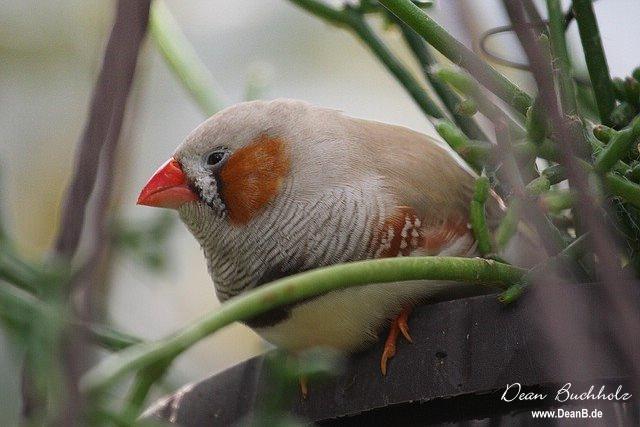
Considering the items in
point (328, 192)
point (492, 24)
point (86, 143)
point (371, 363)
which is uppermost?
point (86, 143)

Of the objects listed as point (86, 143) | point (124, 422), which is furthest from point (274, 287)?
point (86, 143)

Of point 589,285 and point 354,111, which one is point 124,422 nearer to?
point 589,285

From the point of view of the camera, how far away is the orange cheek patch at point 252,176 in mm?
1063

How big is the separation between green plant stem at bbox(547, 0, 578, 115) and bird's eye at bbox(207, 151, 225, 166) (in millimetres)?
446

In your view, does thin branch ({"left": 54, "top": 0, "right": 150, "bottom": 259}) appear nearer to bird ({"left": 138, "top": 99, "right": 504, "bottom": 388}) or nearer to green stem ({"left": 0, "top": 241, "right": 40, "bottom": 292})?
green stem ({"left": 0, "top": 241, "right": 40, "bottom": 292})

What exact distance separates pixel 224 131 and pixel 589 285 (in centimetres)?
51

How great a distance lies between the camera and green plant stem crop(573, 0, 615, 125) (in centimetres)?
80

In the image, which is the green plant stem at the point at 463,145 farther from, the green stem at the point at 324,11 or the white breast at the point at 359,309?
the green stem at the point at 324,11

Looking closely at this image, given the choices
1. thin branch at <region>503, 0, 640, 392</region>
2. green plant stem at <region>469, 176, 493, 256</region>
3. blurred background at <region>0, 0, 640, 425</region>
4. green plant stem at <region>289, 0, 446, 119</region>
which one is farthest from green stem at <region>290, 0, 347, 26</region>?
blurred background at <region>0, 0, 640, 425</region>

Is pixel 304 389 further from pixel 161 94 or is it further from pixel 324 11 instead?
pixel 161 94

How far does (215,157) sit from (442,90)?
0.30 m

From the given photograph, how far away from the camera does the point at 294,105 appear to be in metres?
1.12

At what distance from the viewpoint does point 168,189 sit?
109cm

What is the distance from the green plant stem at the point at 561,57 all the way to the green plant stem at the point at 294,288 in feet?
0.47
